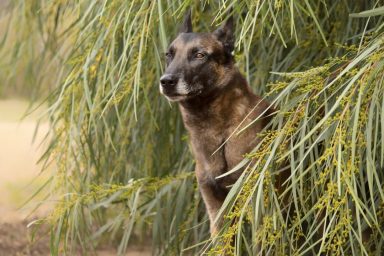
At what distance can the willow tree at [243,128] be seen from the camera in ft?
11.8

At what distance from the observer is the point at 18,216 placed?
875cm

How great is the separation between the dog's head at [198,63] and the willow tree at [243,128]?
111 mm

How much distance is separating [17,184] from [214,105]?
6472 mm

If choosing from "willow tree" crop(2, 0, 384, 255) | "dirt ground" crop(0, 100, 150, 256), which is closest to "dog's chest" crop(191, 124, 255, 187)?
"willow tree" crop(2, 0, 384, 255)

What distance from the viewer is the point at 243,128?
3760 millimetres

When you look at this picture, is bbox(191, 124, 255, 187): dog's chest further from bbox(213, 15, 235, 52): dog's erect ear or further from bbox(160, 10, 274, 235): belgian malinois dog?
bbox(213, 15, 235, 52): dog's erect ear

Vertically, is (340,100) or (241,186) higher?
(340,100)

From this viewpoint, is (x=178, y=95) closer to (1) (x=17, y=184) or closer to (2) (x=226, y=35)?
(2) (x=226, y=35)

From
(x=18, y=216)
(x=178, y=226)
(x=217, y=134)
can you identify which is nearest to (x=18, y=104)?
(x=18, y=216)

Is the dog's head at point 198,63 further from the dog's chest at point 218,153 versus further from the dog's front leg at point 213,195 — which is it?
the dog's front leg at point 213,195

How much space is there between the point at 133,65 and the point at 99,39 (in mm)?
201

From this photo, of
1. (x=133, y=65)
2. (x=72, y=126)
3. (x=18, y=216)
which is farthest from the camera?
(x=18, y=216)

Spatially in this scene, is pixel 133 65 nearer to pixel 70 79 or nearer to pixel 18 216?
pixel 70 79

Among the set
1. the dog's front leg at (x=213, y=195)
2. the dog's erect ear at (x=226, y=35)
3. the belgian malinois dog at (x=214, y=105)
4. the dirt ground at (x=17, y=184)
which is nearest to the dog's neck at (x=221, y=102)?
the belgian malinois dog at (x=214, y=105)
